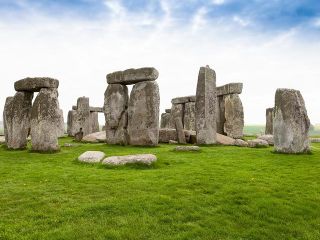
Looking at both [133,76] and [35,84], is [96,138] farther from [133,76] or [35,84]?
[35,84]

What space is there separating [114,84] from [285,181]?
12.7m

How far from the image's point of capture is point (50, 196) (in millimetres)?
7867

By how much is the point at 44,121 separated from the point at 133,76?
18.9 ft

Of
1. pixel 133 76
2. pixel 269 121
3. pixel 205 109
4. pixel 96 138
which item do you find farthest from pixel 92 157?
pixel 269 121

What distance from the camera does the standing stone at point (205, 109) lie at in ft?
61.3

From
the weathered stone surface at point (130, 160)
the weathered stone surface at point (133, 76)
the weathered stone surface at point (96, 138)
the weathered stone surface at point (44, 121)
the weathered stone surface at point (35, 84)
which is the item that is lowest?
the weathered stone surface at point (130, 160)

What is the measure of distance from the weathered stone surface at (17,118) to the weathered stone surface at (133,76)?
489 cm

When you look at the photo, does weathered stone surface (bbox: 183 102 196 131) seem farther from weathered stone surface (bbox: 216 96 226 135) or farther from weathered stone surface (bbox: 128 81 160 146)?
weathered stone surface (bbox: 128 81 160 146)

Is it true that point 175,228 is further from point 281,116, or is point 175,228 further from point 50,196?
point 281,116

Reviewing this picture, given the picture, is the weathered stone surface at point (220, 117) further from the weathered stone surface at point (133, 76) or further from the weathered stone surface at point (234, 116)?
the weathered stone surface at point (133, 76)

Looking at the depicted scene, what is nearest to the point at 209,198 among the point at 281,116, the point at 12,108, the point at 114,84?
the point at 281,116

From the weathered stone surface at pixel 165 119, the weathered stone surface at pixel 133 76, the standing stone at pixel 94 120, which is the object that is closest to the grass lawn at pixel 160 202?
the weathered stone surface at pixel 133 76

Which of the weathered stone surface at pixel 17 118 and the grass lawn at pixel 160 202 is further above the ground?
the weathered stone surface at pixel 17 118

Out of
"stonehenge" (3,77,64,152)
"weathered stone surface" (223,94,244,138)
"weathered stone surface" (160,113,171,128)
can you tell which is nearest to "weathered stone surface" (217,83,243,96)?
"weathered stone surface" (223,94,244,138)
